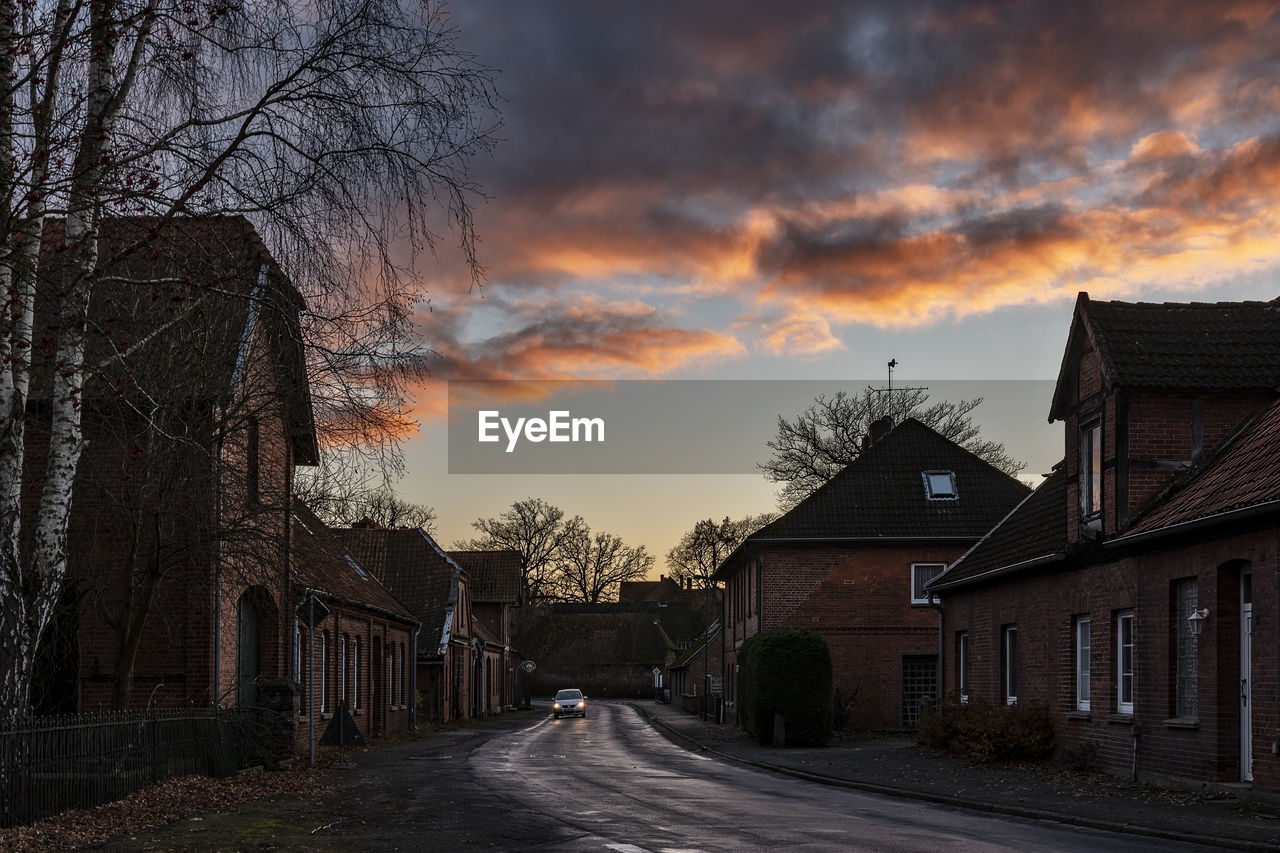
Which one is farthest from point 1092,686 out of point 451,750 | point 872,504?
point 872,504

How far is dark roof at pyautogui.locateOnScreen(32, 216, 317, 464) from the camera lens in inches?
444

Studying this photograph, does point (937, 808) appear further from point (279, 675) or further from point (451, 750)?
point (451, 750)

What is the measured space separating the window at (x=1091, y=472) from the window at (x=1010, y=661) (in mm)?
5039

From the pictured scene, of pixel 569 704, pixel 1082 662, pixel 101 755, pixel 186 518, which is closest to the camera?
pixel 101 755

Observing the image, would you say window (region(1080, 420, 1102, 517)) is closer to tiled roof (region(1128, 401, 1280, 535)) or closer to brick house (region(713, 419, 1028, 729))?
tiled roof (region(1128, 401, 1280, 535))

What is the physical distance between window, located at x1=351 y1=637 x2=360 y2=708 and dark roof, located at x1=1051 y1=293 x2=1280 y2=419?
20.3m

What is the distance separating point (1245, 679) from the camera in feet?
56.0

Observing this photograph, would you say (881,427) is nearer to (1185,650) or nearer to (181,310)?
(1185,650)

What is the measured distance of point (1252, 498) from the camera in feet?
53.2

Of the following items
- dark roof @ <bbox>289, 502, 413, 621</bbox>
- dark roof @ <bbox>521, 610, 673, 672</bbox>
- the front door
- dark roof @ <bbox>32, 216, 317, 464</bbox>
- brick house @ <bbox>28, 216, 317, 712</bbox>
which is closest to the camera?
dark roof @ <bbox>32, 216, 317, 464</bbox>

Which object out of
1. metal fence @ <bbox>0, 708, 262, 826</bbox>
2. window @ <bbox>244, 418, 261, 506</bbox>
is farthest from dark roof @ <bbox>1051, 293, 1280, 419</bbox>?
metal fence @ <bbox>0, 708, 262, 826</bbox>

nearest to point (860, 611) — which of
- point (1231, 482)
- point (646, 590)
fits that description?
point (1231, 482)

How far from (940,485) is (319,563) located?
957 inches

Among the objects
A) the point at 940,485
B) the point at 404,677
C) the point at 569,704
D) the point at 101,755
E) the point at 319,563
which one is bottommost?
the point at 569,704
